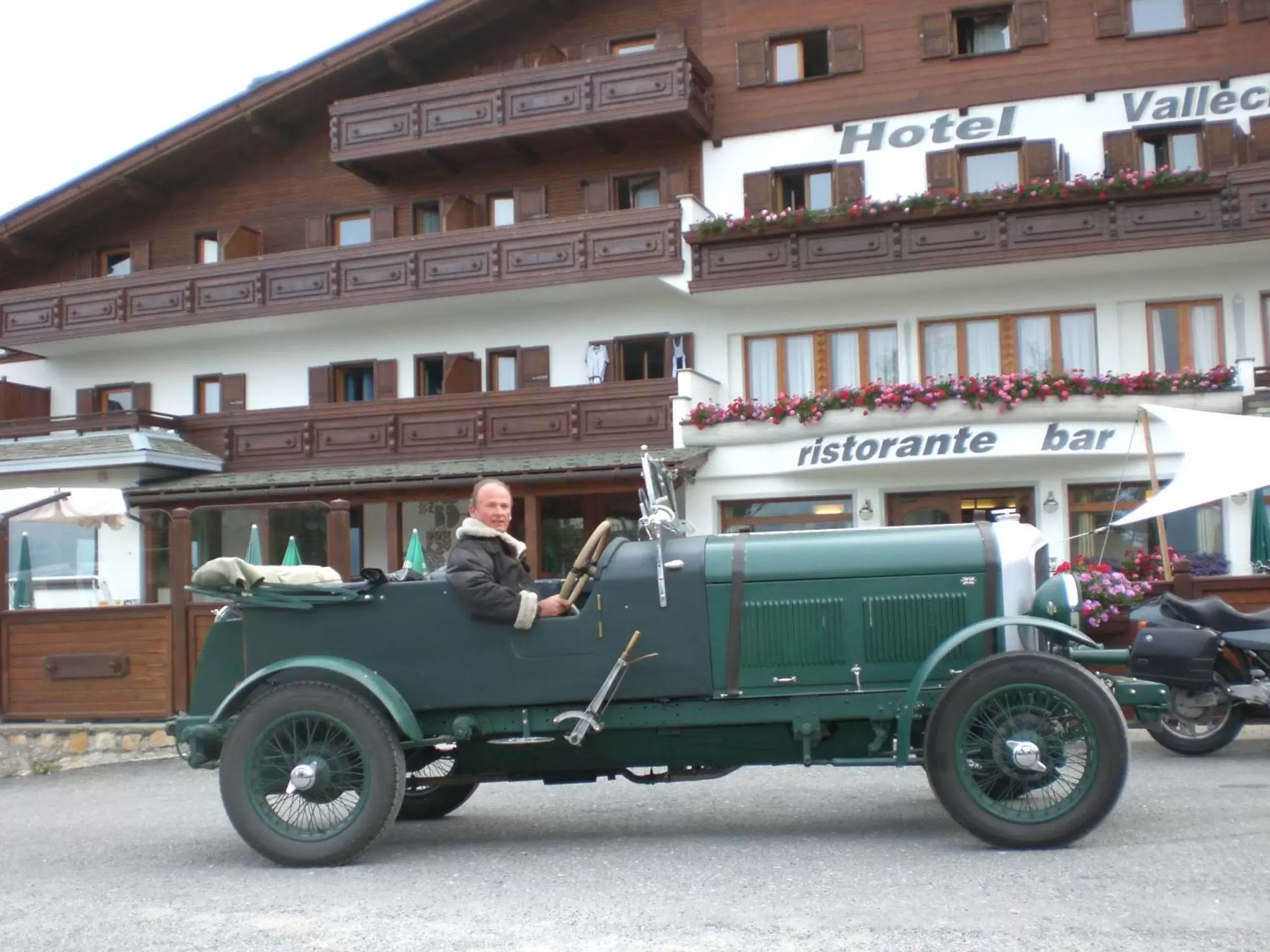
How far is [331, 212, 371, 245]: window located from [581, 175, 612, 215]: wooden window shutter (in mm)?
4377

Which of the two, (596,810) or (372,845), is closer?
(372,845)

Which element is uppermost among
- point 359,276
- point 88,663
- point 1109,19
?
point 1109,19

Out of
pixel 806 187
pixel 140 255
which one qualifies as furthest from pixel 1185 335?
pixel 140 255

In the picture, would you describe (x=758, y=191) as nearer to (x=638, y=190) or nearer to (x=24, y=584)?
(x=638, y=190)

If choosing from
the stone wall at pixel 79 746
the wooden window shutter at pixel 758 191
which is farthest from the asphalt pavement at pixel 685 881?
the wooden window shutter at pixel 758 191

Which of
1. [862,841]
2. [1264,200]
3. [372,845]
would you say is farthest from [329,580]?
[1264,200]

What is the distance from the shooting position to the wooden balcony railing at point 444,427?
21344mm

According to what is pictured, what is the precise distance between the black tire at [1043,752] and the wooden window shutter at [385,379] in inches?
738

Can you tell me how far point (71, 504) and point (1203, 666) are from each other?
13.1 metres

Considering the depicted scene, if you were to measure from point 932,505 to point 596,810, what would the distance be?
13.3 meters

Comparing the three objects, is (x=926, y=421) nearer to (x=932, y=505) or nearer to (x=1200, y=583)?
(x=932, y=505)

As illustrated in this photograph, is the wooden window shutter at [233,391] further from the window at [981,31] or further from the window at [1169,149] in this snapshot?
the window at [1169,149]

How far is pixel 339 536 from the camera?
1466 cm

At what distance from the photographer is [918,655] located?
22.0 ft
